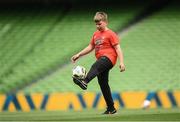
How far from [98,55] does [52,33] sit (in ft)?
28.5

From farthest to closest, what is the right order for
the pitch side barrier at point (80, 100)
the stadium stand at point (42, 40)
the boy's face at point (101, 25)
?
the stadium stand at point (42, 40), the pitch side barrier at point (80, 100), the boy's face at point (101, 25)

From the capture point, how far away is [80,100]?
16.5m

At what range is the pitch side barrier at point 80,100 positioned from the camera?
15984mm

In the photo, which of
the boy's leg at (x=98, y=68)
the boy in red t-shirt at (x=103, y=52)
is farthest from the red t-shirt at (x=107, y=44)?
the boy's leg at (x=98, y=68)

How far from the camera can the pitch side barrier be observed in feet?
52.4

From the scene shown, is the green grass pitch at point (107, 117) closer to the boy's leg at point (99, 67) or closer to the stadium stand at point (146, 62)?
the boy's leg at point (99, 67)

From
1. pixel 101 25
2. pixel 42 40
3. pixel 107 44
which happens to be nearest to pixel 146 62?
pixel 42 40

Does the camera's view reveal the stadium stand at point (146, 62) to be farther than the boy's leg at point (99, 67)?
Yes

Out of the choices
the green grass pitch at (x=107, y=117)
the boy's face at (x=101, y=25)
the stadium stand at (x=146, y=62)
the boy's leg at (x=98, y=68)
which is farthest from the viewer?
the stadium stand at (x=146, y=62)

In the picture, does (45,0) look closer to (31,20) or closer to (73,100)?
(31,20)

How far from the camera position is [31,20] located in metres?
20.2

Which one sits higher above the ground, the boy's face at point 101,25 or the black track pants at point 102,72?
the boy's face at point 101,25

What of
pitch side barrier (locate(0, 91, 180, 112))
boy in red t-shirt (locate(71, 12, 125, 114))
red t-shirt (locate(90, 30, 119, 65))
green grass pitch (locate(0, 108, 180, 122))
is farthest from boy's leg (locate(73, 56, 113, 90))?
pitch side barrier (locate(0, 91, 180, 112))

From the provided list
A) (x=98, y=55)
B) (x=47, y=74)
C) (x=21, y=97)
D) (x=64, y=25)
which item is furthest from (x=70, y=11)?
(x=98, y=55)
